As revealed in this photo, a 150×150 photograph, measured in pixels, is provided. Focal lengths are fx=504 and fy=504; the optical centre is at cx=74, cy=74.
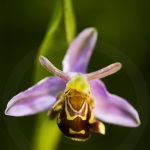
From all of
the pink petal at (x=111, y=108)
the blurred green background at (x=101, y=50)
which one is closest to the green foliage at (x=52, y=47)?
the pink petal at (x=111, y=108)

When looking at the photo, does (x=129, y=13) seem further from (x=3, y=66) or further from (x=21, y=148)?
(x=21, y=148)

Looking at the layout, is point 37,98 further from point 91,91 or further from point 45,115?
point 91,91

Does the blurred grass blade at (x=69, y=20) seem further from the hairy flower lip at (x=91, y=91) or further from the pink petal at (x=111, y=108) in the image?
the pink petal at (x=111, y=108)

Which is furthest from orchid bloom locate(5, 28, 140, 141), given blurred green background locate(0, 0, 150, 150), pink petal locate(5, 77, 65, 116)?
blurred green background locate(0, 0, 150, 150)

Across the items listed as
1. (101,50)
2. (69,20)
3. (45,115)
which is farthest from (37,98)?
(101,50)

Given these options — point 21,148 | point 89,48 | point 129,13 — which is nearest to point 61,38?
point 89,48

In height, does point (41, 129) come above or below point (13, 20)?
below

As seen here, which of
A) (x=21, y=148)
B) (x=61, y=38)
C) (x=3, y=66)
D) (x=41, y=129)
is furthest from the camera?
(x=3, y=66)

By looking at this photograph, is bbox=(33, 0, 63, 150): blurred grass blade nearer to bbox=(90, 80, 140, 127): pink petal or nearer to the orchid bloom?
the orchid bloom
